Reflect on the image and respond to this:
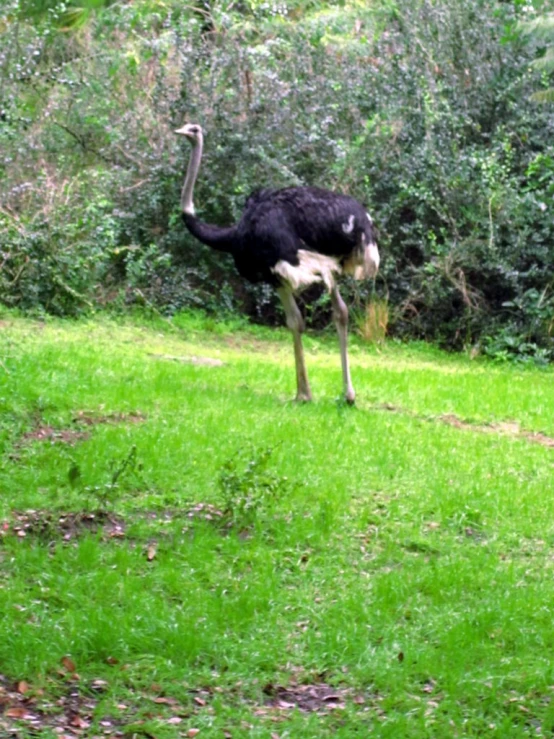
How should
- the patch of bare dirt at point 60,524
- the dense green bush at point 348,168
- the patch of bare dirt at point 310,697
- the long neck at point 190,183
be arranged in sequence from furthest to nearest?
1. the dense green bush at point 348,168
2. the long neck at point 190,183
3. the patch of bare dirt at point 60,524
4. the patch of bare dirt at point 310,697

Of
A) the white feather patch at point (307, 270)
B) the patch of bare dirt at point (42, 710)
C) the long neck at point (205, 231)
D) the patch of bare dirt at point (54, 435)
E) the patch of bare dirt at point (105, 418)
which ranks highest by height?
the long neck at point (205, 231)

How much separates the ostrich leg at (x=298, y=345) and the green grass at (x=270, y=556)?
184 mm

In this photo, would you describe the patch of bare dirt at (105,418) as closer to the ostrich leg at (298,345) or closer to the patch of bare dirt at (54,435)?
the patch of bare dirt at (54,435)

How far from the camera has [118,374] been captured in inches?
453

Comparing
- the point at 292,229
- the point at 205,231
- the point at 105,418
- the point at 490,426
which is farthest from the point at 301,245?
the point at 105,418

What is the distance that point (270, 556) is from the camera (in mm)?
6855

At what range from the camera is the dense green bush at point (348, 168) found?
627 inches

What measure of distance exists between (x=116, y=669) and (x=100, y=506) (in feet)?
6.99

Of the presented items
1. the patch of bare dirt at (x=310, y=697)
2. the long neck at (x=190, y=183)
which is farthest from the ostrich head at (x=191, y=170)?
the patch of bare dirt at (x=310, y=697)

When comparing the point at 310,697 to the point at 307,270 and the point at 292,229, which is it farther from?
the point at 292,229

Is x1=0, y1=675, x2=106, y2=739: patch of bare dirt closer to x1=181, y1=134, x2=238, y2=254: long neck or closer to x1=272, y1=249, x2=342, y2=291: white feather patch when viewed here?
x1=272, y1=249, x2=342, y2=291: white feather patch

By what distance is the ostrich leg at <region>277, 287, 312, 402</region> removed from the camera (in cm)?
1088

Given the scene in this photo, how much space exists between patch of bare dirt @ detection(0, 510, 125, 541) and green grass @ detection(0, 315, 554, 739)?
21 millimetres

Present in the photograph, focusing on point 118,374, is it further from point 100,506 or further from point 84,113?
point 84,113
